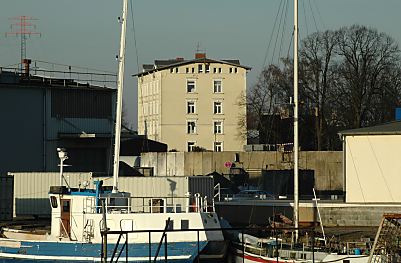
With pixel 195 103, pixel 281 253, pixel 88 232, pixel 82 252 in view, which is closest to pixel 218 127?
pixel 195 103

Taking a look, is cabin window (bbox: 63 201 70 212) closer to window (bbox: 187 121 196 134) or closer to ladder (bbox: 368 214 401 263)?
ladder (bbox: 368 214 401 263)

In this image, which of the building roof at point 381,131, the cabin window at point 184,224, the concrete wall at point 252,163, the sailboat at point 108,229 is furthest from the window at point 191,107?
the cabin window at point 184,224

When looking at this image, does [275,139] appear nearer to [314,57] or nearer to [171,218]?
[314,57]

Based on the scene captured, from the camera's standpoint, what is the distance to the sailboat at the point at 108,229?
32.3 meters

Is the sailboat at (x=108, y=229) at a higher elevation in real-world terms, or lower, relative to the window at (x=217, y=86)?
lower

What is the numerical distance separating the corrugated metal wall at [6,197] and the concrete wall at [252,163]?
28.1m

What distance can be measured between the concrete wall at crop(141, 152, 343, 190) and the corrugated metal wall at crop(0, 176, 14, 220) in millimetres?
28148

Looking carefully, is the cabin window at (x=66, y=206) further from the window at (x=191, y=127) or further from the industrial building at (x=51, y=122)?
the window at (x=191, y=127)

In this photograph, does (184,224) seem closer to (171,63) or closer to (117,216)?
(117,216)

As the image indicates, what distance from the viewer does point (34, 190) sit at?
49156 millimetres

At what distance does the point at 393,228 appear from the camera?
29812 millimetres

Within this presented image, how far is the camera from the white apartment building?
116 meters

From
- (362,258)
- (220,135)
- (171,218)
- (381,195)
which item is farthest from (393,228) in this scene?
(220,135)

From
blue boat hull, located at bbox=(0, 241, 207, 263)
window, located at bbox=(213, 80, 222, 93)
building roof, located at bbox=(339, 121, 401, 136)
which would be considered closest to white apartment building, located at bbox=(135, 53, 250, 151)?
window, located at bbox=(213, 80, 222, 93)
